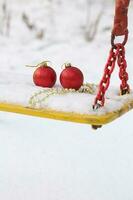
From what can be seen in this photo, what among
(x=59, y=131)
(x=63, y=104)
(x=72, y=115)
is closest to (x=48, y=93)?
(x=63, y=104)

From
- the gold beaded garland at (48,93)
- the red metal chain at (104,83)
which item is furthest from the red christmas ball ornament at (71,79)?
the red metal chain at (104,83)

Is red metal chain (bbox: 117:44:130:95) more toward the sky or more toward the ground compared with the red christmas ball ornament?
more toward the sky

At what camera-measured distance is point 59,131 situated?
13.4ft

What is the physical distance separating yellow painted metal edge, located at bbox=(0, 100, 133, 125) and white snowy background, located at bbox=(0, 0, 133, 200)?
97 millimetres

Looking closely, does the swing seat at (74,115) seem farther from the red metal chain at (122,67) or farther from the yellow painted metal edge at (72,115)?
the red metal chain at (122,67)

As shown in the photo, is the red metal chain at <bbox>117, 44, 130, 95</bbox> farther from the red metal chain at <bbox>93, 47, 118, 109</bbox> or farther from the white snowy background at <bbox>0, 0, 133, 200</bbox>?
the white snowy background at <bbox>0, 0, 133, 200</bbox>

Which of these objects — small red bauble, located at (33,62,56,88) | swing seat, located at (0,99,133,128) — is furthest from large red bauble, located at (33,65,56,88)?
swing seat, located at (0,99,133,128)

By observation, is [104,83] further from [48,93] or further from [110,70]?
[48,93]

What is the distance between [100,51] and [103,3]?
0.81m

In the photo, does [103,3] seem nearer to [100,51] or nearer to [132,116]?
[100,51]

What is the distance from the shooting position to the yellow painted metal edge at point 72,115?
2.03m

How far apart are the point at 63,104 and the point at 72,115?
0.10 meters

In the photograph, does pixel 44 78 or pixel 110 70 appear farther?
pixel 44 78

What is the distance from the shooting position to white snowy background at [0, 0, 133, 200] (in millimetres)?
2973
